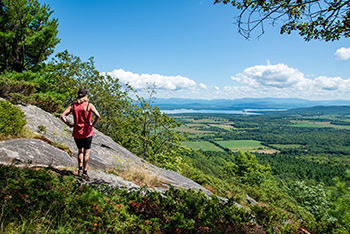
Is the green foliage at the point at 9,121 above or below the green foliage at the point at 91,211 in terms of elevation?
above

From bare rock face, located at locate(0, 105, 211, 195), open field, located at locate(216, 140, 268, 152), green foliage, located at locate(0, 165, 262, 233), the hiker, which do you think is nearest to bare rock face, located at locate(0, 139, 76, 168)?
bare rock face, located at locate(0, 105, 211, 195)

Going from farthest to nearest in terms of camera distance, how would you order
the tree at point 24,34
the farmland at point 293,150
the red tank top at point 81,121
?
the farmland at point 293,150 < the tree at point 24,34 < the red tank top at point 81,121

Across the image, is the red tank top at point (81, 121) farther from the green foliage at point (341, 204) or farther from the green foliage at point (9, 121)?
the green foliage at point (341, 204)

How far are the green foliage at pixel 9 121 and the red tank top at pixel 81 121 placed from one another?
2.71 metres

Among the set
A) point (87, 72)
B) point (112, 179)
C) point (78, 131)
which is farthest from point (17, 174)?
point (87, 72)

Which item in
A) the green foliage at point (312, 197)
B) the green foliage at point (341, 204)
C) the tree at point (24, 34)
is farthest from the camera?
the green foliage at point (312, 197)

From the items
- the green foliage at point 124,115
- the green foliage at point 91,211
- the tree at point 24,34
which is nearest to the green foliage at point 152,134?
the green foliage at point 124,115

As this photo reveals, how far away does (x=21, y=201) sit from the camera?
3.10 m

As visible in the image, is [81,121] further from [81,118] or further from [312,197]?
[312,197]

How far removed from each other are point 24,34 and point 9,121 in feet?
35.2

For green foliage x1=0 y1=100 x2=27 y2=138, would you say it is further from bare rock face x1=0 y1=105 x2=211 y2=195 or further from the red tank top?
the red tank top

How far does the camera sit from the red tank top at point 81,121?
199 inches

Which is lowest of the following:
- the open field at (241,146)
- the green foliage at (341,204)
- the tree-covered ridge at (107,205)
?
the open field at (241,146)

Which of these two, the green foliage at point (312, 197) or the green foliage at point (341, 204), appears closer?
the green foliage at point (341, 204)
